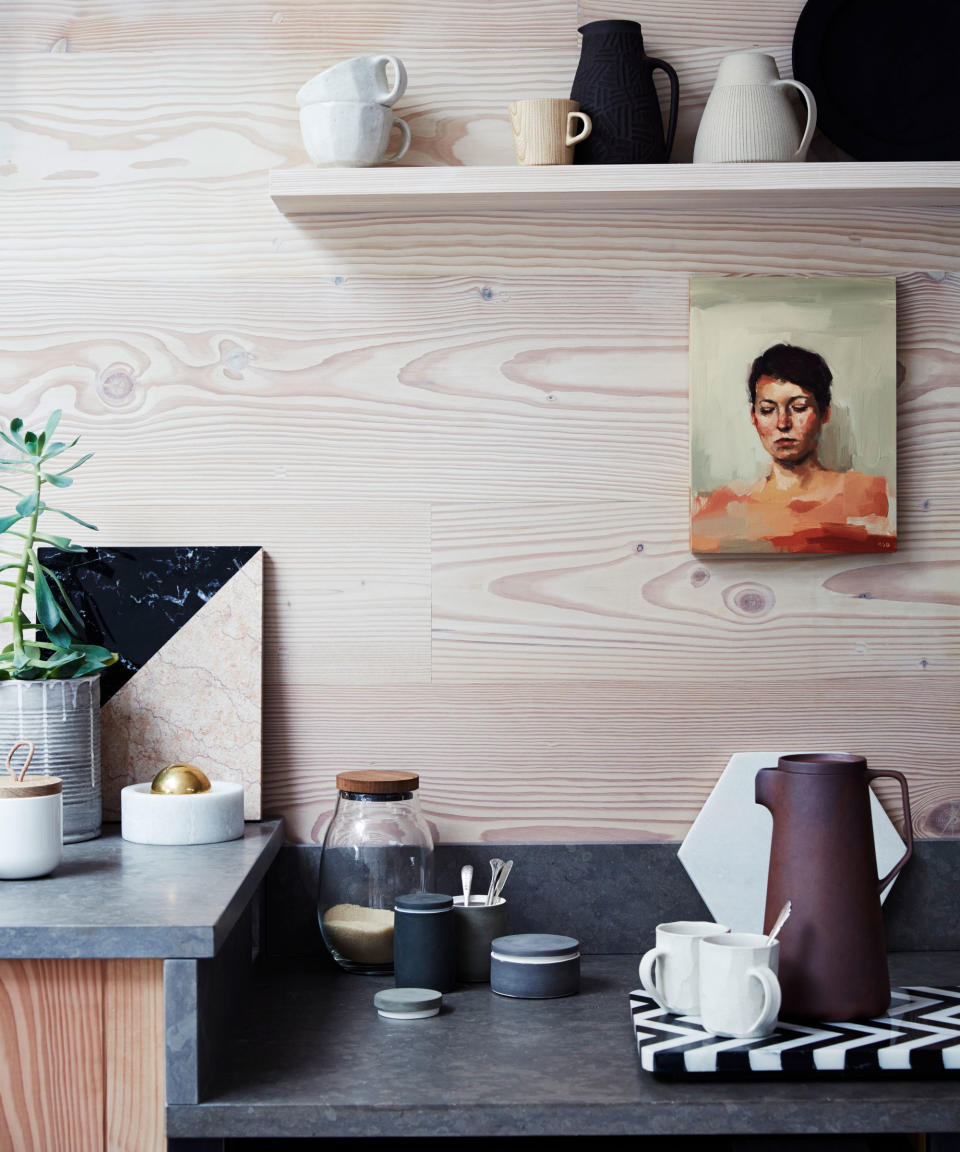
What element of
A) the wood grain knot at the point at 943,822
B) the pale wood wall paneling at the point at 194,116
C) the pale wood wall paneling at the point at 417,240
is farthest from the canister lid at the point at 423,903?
the pale wood wall paneling at the point at 194,116

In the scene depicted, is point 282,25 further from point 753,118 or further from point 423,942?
point 423,942

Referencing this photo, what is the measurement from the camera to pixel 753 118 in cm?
140

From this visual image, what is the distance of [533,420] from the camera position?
1521mm

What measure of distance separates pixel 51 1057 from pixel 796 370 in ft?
3.72

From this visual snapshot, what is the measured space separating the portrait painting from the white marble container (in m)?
0.66

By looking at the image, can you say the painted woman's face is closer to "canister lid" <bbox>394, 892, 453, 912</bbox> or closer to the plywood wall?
the plywood wall

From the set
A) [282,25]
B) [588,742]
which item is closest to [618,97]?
[282,25]

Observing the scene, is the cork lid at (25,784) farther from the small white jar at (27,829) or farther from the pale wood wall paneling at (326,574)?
the pale wood wall paneling at (326,574)

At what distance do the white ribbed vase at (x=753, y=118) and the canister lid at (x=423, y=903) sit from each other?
0.91m

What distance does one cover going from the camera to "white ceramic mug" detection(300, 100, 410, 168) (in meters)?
1.39

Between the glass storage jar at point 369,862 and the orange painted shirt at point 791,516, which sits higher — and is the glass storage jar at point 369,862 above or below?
below

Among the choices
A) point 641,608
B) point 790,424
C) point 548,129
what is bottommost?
point 641,608

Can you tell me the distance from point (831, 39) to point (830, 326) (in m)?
0.35

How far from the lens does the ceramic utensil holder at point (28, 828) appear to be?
119 cm
